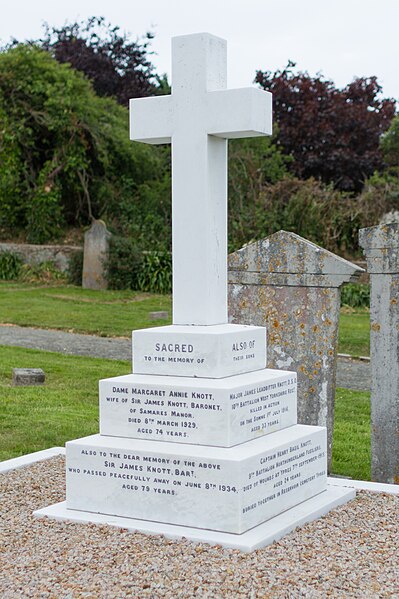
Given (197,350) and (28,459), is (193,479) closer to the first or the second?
(197,350)

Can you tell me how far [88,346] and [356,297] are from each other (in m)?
6.48

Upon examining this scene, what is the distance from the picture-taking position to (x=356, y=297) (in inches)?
663

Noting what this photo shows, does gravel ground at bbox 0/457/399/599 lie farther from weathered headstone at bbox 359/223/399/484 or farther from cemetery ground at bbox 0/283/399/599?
weathered headstone at bbox 359/223/399/484

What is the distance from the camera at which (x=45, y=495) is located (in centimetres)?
532

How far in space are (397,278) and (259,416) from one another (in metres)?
1.62

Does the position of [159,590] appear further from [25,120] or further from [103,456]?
[25,120]

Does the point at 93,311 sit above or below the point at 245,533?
above

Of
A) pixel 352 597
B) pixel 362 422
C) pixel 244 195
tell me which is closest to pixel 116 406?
pixel 352 597

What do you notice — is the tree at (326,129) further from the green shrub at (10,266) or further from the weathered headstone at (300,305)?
the weathered headstone at (300,305)

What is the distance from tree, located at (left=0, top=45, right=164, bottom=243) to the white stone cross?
51.2 ft

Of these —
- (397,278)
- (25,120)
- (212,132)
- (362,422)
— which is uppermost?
(25,120)

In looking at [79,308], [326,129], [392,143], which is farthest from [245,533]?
[326,129]

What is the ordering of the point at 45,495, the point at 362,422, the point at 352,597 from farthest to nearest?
the point at 362,422, the point at 45,495, the point at 352,597

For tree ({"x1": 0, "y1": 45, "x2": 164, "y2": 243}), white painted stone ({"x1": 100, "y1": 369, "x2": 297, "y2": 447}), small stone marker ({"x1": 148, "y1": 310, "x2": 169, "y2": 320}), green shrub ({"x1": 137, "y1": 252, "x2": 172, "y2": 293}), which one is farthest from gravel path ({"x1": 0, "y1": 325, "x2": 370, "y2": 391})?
tree ({"x1": 0, "y1": 45, "x2": 164, "y2": 243})
